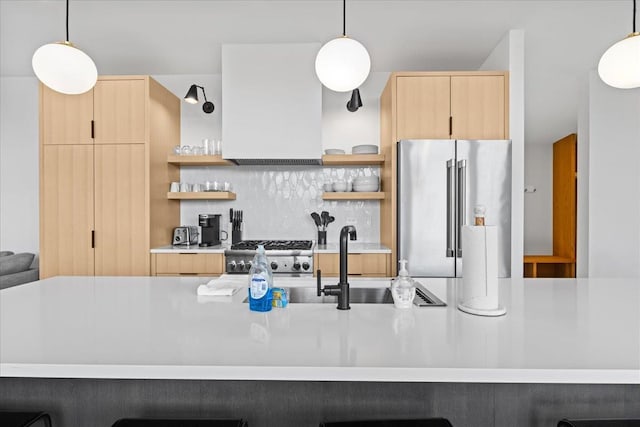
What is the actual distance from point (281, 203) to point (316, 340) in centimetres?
313

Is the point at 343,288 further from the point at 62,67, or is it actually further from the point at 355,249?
the point at 355,249

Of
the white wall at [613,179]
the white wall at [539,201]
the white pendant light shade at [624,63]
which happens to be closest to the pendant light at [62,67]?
the white pendant light shade at [624,63]

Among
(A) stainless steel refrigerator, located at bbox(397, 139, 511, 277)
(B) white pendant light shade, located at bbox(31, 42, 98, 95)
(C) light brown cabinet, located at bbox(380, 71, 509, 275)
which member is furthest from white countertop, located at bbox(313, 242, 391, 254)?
(B) white pendant light shade, located at bbox(31, 42, 98, 95)

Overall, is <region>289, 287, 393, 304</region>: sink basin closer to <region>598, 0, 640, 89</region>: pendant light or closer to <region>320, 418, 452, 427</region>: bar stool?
<region>320, 418, 452, 427</region>: bar stool

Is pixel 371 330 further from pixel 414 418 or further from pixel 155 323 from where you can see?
pixel 155 323

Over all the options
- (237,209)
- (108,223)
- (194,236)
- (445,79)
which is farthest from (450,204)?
(108,223)

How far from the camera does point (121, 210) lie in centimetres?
356

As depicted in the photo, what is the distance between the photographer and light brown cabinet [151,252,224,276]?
3.59 m

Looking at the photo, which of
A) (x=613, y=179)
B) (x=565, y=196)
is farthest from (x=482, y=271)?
(x=565, y=196)

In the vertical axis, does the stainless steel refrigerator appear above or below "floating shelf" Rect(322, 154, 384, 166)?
below

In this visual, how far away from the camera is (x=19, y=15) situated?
3193 mm

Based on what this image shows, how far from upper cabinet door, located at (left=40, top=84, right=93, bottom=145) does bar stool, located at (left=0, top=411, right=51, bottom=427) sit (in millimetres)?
2734

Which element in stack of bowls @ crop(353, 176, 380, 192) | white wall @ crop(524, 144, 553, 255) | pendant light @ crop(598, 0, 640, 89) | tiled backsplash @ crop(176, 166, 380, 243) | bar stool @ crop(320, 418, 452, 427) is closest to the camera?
bar stool @ crop(320, 418, 452, 427)

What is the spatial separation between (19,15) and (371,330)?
357 centimetres
